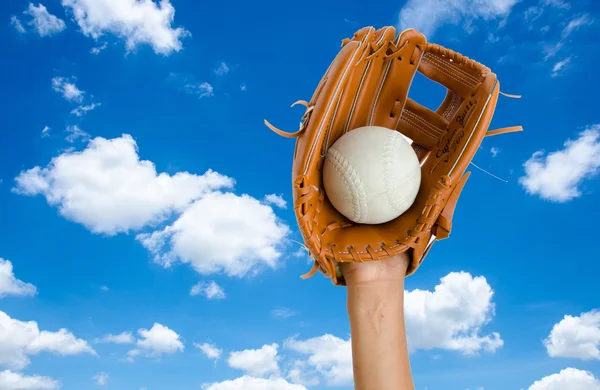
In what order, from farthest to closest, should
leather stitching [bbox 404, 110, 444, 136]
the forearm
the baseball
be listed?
leather stitching [bbox 404, 110, 444, 136], the baseball, the forearm

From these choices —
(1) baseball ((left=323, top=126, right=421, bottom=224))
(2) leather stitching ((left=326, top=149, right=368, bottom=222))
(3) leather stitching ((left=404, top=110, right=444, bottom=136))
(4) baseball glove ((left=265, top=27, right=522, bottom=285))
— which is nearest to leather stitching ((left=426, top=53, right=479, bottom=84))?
(4) baseball glove ((left=265, top=27, right=522, bottom=285))

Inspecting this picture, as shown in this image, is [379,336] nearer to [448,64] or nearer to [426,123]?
[426,123]

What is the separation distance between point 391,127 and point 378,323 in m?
1.63

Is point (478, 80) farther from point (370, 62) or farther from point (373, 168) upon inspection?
point (373, 168)

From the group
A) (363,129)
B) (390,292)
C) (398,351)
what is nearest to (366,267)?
(390,292)

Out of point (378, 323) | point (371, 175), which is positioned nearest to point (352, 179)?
point (371, 175)

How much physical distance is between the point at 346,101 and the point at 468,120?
0.97m

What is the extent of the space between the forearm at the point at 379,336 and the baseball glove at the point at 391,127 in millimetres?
243

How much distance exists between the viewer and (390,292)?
389 cm

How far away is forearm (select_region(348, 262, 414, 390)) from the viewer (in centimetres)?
356

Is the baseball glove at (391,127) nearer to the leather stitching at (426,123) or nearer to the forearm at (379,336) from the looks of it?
the leather stitching at (426,123)

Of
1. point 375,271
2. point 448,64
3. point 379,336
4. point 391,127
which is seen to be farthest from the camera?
point 391,127

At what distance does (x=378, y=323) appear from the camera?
3752 millimetres

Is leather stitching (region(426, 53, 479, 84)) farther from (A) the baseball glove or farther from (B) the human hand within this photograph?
(B) the human hand
